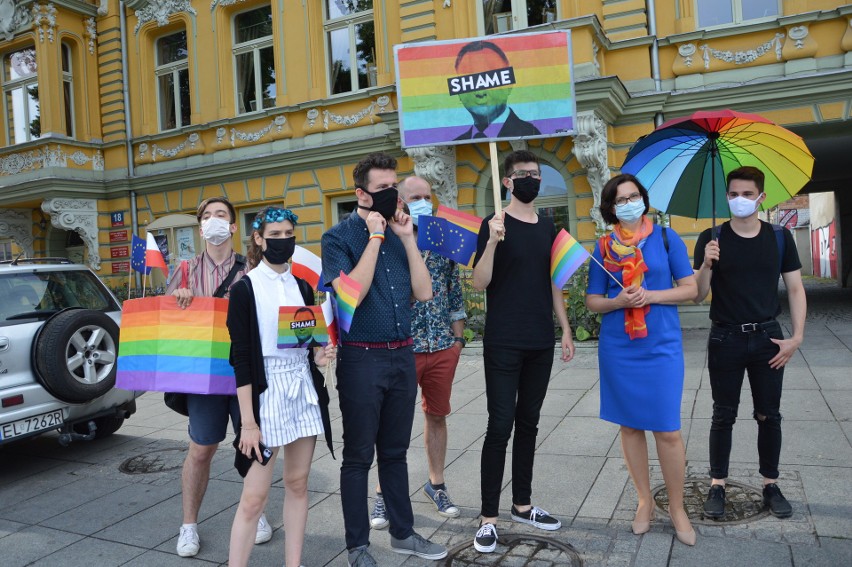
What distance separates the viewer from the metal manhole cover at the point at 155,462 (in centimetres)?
555

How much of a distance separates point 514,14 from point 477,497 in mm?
Answer: 10281

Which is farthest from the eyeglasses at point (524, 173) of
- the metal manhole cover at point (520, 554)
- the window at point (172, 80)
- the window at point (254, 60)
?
the window at point (172, 80)

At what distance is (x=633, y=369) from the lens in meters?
3.63

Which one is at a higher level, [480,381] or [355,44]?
[355,44]

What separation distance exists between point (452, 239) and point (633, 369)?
1.28 meters

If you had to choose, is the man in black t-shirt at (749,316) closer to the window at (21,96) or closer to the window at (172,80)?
the window at (172,80)

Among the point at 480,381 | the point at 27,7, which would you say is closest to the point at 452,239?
the point at 480,381

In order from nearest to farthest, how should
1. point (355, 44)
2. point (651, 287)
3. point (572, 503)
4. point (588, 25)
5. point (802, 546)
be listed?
point (802, 546), point (651, 287), point (572, 503), point (588, 25), point (355, 44)

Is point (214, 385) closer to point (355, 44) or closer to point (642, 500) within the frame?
point (642, 500)

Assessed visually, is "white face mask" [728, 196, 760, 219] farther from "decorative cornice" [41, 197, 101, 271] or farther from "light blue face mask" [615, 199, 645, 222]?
"decorative cornice" [41, 197, 101, 271]

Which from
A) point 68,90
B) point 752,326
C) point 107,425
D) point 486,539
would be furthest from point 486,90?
point 68,90

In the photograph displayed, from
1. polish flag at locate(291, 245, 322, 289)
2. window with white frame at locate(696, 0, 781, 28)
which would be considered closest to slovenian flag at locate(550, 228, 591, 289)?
polish flag at locate(291, 245, 322, 289)

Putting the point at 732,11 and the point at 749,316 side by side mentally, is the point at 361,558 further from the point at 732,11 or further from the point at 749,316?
the point at 732,11

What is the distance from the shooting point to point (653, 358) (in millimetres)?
3584
